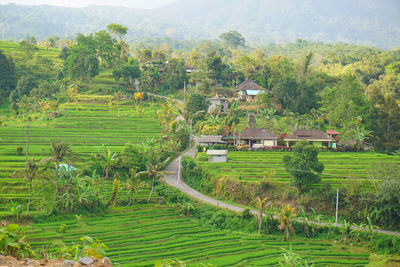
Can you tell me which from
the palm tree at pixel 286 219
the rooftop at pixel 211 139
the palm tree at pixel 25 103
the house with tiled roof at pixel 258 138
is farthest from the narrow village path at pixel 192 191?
the palm tree at pixel 25 103

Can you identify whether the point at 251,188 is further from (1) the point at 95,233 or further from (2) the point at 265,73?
(2) the point at 265,73

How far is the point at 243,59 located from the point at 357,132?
28287 mm

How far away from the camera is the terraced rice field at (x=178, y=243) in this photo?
24953mm

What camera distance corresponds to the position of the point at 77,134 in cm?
4531

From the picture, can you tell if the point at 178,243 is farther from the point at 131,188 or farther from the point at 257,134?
the point at 257,134

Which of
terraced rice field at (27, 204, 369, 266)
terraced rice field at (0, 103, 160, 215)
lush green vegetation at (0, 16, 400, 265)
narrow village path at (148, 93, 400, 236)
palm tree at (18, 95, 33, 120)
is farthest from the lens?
palm tree at (18, 95, 33, 120)

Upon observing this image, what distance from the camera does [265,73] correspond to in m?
68.4

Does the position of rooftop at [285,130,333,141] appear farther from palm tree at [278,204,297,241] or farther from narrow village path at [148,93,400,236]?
palm tree at [278,204,297,241]

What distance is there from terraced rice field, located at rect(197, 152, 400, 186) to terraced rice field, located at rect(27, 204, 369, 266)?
7.17m

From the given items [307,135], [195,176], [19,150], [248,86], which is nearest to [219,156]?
[195,176]

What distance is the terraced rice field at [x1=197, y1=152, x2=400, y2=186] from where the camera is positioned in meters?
35.2

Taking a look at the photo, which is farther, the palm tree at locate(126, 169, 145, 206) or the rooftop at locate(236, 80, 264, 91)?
the rooftop at locate(236, 80, 264, 91)

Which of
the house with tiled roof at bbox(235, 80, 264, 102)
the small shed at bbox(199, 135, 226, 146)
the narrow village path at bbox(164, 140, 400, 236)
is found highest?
the house with tiled roof at bbox(235, 80, 264, 102)

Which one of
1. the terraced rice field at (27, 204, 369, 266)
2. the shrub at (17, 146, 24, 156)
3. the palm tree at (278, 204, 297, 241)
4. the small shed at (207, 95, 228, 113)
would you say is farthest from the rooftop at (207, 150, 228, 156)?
the shrub at (17, 146, 24, 156)
